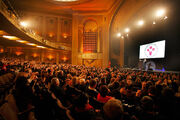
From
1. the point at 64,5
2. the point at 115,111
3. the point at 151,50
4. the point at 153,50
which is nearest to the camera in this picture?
the point at 115,111

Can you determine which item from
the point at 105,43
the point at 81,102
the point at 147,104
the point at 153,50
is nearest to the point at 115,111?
the point at 81,102

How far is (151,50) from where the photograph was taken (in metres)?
13.3

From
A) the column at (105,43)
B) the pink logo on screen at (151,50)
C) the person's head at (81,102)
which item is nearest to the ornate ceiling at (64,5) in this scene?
the column at (105,43)

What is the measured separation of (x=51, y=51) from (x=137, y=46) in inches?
720

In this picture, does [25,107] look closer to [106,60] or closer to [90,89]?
[90,89]

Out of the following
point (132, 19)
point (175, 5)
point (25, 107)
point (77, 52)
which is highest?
point (132, 19)

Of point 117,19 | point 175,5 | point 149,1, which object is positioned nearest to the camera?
point 175,5

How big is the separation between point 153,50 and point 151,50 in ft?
1.19

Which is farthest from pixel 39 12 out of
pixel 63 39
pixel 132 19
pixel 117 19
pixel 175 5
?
pixel 175 5

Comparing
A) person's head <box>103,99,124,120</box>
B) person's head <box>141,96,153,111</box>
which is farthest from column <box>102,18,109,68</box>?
person's head <box>103,99,124,120</box>

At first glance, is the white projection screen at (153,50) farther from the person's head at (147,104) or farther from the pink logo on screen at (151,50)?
the person's head at (147,104)

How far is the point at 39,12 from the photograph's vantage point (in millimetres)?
24047

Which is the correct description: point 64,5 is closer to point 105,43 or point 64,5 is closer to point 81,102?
point 105,43

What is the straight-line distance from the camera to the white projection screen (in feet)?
38.1
